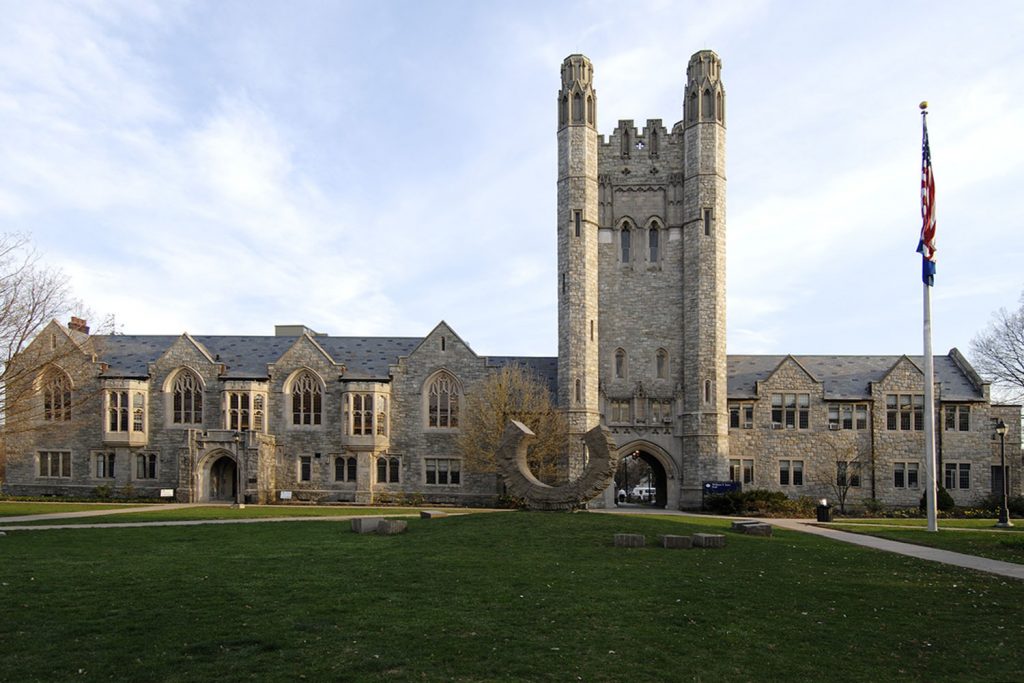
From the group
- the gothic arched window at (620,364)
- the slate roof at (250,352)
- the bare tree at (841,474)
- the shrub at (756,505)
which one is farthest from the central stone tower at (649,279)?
the slate roof at (250,352)

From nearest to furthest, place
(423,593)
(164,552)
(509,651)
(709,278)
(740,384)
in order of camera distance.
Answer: (509,651)
(423,593)
(164,552)
(709,278)
(740,384)

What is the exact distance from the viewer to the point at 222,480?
161 feet

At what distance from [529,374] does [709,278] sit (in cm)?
1154

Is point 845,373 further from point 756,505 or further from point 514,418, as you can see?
point 514,418

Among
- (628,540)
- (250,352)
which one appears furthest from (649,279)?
(628,540)

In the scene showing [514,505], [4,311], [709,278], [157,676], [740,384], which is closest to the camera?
[157,676]

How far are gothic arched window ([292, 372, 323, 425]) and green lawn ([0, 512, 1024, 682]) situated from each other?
28370 millimetres

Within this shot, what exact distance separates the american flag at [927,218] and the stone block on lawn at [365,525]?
23687 mm

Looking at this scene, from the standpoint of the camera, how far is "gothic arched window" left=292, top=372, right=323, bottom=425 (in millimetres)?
49188

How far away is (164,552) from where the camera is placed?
19.4 meters

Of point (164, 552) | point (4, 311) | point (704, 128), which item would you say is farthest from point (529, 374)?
point (164, 552)

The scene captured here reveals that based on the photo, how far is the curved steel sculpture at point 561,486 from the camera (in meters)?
26.9

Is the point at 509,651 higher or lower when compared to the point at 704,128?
lower

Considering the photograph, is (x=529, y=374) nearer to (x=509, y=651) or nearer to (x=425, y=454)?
(x=425, y=454)
